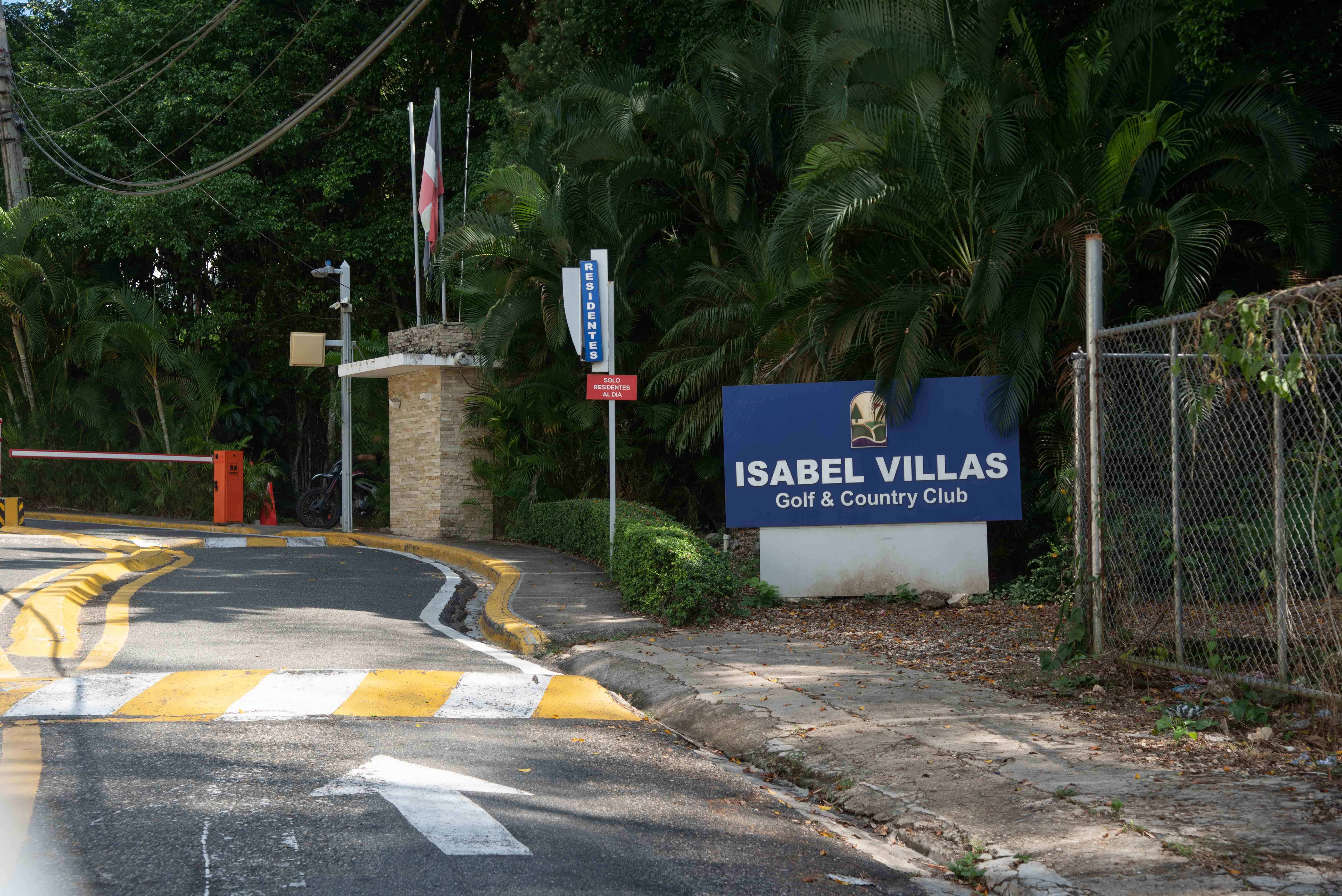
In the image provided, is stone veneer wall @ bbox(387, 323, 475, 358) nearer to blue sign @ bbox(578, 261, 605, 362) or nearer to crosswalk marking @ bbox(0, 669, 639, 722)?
blue sign @ bbox(578, 261, 605, 362)

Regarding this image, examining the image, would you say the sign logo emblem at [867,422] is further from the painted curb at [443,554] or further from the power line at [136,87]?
the power line at [136,87]

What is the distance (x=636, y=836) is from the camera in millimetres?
4742

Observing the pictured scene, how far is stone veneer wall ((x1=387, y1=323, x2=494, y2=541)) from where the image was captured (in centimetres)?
1961

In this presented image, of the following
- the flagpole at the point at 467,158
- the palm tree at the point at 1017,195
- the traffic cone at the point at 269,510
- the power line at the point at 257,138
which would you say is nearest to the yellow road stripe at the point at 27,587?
the power line at the point at 257,138

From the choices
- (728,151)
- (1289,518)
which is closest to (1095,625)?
(1289,518)

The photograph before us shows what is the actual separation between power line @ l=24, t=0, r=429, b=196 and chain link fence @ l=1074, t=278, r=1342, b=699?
35.3ft

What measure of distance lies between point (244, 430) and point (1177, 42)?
23.1 metres

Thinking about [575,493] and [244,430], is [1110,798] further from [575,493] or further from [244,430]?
[244,430]

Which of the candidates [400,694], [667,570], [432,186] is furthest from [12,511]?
[400,694]

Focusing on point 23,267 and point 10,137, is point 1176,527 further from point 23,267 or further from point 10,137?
point 10,137

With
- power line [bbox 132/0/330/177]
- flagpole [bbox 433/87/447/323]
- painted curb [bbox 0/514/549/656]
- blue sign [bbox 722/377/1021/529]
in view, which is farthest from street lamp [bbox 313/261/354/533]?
blue sign [bbox 722/377/1021/529]

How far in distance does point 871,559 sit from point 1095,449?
4.41m

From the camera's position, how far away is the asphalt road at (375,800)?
4160mm

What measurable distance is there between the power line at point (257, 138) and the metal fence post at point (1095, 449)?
10468 mm
